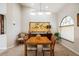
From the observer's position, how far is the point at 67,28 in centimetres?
409

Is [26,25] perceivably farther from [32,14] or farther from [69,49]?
[69,49]

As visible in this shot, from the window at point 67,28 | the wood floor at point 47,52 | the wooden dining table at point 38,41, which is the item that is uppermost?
the window at point 67,28

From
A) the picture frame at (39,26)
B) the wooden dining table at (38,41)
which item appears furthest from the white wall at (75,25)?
the picture frame at (39,26)

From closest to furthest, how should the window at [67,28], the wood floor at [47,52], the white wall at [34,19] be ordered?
the white wall at [34,19]
the wood floor at [47,52]
the window at [67,28]

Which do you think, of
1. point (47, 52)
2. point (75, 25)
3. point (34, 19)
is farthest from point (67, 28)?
point (34, 19)

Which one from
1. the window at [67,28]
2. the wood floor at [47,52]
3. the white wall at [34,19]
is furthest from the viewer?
the window at [67,28]

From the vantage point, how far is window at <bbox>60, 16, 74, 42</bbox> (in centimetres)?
377

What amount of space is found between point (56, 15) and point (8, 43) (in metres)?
2.14

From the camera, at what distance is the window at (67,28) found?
3769 millimetres

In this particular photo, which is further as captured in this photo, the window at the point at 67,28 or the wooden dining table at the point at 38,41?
the window at the point at 67,28

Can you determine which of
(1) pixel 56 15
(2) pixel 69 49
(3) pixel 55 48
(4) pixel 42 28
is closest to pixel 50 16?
(1) pixel 56 15

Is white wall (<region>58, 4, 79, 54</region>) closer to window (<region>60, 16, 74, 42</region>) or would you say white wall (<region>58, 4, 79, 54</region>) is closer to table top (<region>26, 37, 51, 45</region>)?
window (<region>60, 16, 74, 42</region>)

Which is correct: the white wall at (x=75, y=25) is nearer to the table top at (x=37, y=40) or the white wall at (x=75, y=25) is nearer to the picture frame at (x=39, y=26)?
the table top at (x=37, y=40)

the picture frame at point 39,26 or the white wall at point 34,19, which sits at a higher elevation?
the white wall at point 34,19
